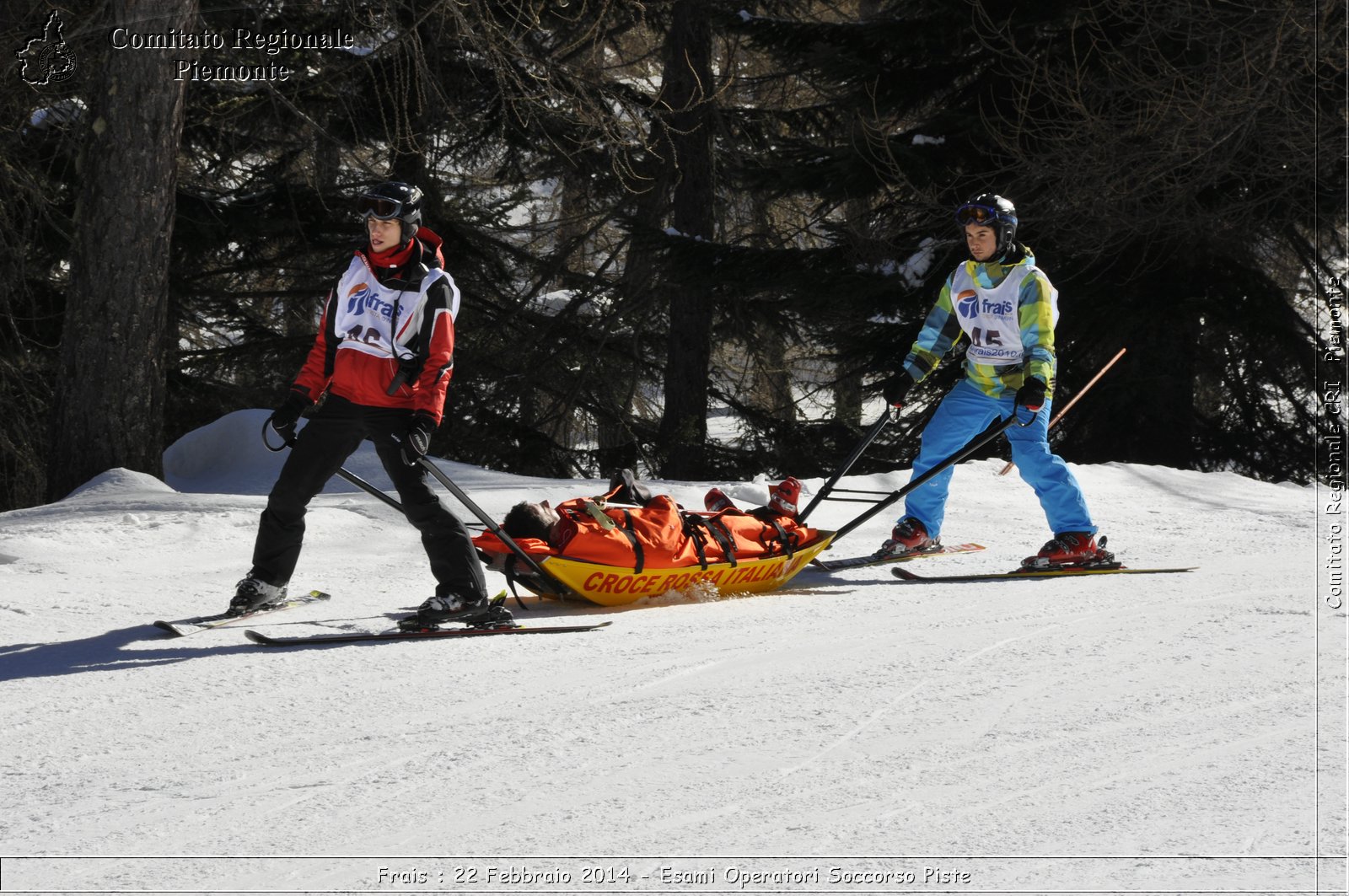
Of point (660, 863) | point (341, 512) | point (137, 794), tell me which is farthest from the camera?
point (341, 512)

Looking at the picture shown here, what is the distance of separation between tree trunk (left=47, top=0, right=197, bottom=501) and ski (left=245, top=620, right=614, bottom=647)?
170 inches

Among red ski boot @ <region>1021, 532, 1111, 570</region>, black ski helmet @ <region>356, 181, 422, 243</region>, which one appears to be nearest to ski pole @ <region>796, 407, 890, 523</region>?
red ski boot @ <region>1021, 532, 1111, 570</region>

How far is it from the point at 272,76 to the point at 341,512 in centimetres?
428

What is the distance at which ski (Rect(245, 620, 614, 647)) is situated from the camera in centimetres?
504

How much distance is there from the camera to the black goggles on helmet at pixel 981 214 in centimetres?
675

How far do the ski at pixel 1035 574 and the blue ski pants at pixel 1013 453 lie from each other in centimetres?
24

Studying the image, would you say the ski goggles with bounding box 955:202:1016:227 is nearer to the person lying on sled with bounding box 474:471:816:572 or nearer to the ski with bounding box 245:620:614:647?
the person lying on sled with bounding box 474:471:816:572

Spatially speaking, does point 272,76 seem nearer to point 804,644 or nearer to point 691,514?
point 691,514

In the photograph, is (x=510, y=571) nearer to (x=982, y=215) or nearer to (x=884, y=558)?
(x=884, y=558)

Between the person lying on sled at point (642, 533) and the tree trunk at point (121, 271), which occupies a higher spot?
the tree trunk at point (121, 271)

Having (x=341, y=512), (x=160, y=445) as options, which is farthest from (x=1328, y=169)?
(x=160, y=445)

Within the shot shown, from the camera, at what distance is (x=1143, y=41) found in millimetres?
11586

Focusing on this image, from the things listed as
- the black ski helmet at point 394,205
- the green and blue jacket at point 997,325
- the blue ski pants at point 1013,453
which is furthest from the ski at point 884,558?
the black ski helmet at point 394,205

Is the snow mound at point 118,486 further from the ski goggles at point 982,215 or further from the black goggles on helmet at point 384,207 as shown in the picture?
the ski goggles at point 982,215
